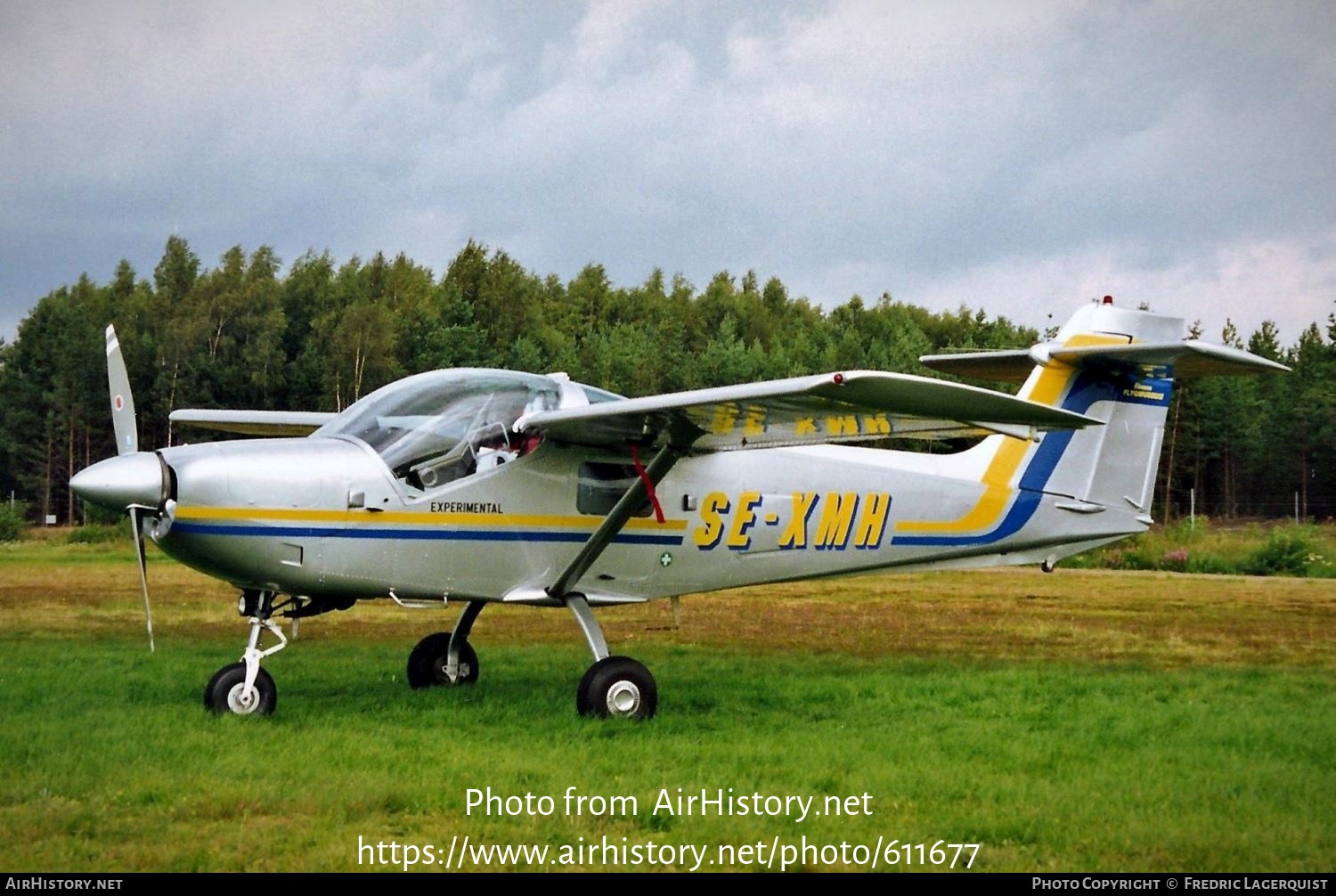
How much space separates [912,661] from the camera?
42.7ft

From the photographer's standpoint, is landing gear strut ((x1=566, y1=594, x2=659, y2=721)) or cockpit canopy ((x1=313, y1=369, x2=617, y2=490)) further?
cockpit canopy ((x1=313, y1=369, x2=617, y2=490))

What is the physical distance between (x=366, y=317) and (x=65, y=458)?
47.0 feet

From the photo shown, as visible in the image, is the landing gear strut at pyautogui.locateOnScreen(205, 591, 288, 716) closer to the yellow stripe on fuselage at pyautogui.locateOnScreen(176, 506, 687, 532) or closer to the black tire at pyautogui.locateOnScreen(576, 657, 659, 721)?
→ the yellow stripe on fuselage at pyautogui.locateOnScreen(176, 506, 687, 532)

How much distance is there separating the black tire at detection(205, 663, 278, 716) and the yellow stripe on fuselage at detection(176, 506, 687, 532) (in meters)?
1.13

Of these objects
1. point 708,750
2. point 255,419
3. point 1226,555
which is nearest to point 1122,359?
point 708,750

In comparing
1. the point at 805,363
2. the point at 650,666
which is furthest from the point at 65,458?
the point at 650,666

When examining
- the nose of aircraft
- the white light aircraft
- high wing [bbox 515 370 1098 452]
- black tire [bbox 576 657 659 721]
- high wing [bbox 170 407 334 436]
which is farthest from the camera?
high wing [bbox 170 407 334 436]

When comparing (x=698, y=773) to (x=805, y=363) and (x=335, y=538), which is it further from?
(x=805, y=363)

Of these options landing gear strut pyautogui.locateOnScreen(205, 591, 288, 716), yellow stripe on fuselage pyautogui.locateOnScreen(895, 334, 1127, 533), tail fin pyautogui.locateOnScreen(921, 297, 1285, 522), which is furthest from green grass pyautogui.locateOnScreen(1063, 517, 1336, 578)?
landing gear strut pyautogui.locateOnScreen(205, 591, 288, 716)

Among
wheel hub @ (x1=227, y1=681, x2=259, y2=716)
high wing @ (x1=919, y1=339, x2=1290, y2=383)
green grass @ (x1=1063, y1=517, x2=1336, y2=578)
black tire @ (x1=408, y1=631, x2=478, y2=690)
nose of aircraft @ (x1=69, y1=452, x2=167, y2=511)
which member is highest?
high wing @ (x1=919, y1=339, x2=1290, y2=383)

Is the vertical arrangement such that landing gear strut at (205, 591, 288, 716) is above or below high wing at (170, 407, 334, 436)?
below

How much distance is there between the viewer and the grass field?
588 centimetres

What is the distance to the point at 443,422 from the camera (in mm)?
9555

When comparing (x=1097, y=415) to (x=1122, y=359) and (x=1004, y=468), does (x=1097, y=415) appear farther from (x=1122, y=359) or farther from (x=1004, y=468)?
(x=1004, y=468)
